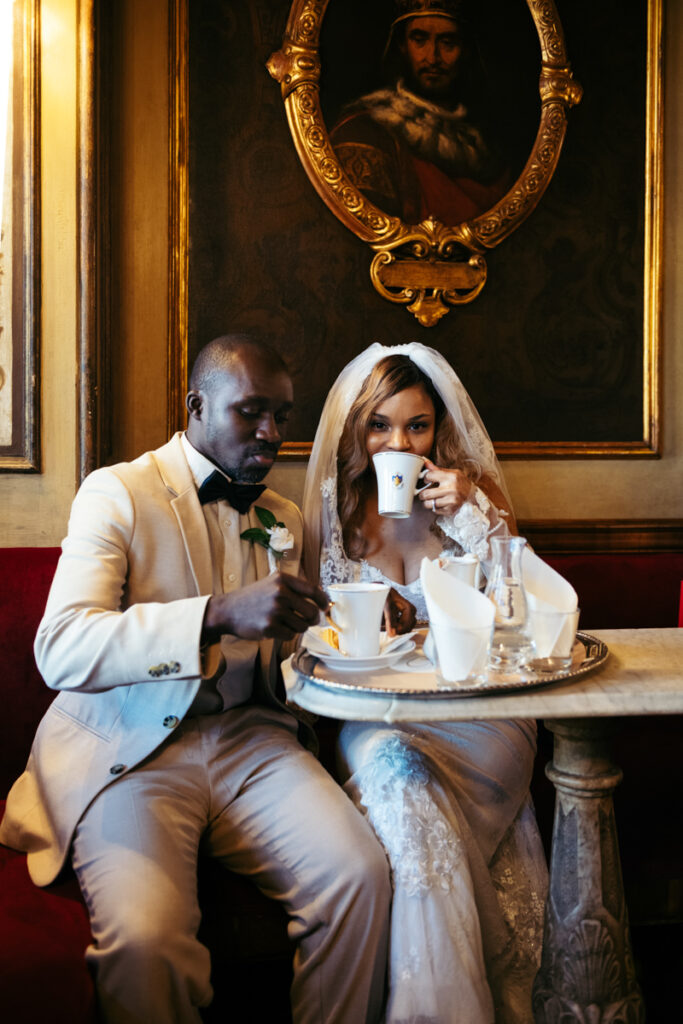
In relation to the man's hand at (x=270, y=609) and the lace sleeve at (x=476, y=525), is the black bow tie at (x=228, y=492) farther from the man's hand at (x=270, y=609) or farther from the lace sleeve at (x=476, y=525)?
the lace sleeve at (x=476, y=525)

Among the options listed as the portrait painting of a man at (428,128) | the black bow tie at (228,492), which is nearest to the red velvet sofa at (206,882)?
the black bow tie at (228,492)

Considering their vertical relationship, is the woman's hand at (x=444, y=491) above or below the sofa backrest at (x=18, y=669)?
above

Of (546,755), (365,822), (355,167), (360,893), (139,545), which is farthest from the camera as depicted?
(355,167)

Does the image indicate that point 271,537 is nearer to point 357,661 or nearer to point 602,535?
point 357,661

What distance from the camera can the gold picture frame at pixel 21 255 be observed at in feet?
9.82

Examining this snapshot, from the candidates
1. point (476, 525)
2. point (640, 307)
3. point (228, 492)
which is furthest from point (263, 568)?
point (640, 307)

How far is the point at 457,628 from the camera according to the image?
1592 mm

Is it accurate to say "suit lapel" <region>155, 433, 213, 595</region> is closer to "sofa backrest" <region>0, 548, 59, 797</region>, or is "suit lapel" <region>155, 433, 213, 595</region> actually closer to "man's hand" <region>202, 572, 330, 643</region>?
"man's hand" <region>202, 572, 330, 643</region>

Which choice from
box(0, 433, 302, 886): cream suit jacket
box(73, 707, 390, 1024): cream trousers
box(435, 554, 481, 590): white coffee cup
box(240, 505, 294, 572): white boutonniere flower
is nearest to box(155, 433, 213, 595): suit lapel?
box(0, 433, 302, 886): cream suit jacket

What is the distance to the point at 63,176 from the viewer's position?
3033 mm

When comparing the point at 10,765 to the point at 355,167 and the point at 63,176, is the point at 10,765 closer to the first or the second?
the point at 63,176

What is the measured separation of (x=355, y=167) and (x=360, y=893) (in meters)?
2.64

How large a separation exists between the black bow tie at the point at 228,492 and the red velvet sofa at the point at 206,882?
723 millimetres

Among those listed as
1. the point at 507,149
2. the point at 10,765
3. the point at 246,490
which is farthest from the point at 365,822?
the point at 507,149
